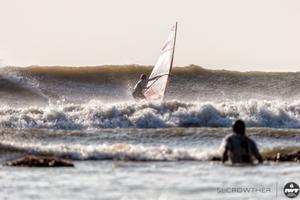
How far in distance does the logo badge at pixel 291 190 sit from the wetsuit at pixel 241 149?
178cm

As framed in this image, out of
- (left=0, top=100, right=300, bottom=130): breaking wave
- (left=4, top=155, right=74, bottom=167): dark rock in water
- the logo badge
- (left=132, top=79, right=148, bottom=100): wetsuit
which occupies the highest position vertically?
(left=132, top=79, right=148, bottom=100): wetsuit

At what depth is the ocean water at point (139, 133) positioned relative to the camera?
1526 cm

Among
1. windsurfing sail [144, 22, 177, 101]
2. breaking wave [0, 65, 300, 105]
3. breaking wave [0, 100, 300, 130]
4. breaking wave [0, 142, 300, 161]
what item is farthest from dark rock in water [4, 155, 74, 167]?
breaking wave [0, 65, 300, 105]

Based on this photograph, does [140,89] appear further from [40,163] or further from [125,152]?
[40,163]

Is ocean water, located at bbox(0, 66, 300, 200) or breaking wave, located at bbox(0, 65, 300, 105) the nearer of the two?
ocean water, located at bbox(0, 66, 300, 200)

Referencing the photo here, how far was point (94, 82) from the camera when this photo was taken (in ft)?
137

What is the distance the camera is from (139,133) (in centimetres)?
2405

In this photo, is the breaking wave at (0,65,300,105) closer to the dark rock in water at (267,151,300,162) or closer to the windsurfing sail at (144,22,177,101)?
the windsurfing sail at (144,22,177,101)

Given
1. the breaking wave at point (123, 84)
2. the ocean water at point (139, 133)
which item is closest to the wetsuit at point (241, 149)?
the ocean water at point (139, 133)

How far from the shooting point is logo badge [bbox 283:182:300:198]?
14.7 meters

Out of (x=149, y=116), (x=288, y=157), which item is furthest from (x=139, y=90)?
(x=288, y=157)

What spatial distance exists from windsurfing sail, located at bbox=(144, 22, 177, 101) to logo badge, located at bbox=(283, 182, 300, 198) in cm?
1693

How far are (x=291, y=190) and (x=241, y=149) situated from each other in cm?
228

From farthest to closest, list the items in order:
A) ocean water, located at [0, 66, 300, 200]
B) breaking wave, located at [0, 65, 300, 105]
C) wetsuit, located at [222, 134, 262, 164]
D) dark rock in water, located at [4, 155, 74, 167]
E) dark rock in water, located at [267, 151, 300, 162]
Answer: breaking wave, located at [0, 65, 300, 105], dark rock in water, located at [267, 151, 300, 162], dark rock in water, located at [4, 155, 74, 167], wetsuit, located at [222, 134, 262, 164], ocean water, located at [0, 66, 300, 200]
